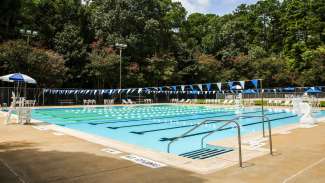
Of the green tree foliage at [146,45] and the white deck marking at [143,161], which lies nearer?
the white deck marking at [143,161]

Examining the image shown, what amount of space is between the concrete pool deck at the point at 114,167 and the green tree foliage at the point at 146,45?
20.7 meters

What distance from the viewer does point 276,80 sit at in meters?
40.4

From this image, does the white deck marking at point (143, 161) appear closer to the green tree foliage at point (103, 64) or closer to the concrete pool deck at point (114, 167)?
the concrete pool deck at point (114, 167)

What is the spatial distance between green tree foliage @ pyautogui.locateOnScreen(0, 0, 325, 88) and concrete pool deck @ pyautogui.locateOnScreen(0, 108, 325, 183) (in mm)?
20695

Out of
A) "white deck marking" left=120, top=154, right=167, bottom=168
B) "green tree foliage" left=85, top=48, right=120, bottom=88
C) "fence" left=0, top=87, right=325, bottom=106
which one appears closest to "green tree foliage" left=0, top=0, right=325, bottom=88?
"green tree foliage" left=85, top=48, right=120, bottom=88

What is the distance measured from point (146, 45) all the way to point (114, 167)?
102ft

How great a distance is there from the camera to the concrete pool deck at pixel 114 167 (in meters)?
4.35

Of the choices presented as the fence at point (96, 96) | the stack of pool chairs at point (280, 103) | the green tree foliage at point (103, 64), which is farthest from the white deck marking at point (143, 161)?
the green tree foliage at point (103, 64)

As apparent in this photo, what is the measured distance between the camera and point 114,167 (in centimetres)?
497

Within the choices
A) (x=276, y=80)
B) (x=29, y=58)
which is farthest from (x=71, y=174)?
(x=276, y=80)

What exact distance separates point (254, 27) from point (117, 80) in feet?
120

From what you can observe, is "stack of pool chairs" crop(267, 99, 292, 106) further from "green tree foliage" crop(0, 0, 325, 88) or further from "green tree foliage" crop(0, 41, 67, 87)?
"green tree foliage" crop(0, 41, 67, 87)

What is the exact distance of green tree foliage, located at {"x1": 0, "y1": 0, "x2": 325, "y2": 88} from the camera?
97.3 feet

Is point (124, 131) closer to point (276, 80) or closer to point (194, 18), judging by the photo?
point (276, 80)
